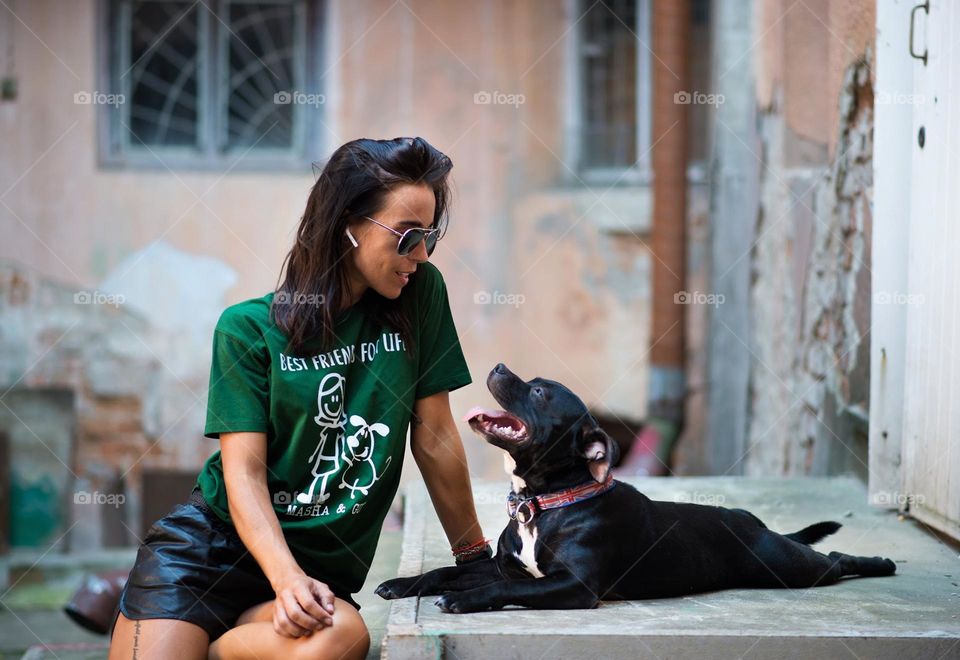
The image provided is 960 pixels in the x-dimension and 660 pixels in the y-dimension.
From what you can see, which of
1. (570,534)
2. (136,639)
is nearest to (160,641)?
(136,639)

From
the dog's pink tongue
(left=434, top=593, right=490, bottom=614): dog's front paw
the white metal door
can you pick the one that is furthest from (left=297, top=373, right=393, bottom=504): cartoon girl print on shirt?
the white metal door

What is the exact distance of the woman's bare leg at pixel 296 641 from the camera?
2.53 metres

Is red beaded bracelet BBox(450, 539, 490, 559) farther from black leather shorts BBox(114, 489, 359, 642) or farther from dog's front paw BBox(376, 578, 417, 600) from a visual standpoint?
black leather shorts BBox(114, 489, 359, 642)

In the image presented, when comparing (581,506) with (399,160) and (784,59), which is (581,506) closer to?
(399,160)

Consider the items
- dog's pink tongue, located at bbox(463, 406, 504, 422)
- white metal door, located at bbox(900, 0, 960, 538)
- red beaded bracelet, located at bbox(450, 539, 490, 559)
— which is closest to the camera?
dog's pink tongue, located at bbox(463, 406, 504, 422)

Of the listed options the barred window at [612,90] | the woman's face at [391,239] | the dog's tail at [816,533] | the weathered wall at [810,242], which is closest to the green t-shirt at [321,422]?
the woman's face at [391,239]

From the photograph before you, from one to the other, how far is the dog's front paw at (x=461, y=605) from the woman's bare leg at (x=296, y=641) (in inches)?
7.8

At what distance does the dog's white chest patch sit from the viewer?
9.19 ft

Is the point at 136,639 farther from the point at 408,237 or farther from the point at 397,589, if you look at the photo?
the point at 408,237

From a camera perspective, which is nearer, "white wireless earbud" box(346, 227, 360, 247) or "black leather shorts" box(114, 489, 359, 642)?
"black leather shorts" box(114, 489, 359, 642)

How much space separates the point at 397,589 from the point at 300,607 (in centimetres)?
42

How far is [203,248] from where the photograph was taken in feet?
27.7

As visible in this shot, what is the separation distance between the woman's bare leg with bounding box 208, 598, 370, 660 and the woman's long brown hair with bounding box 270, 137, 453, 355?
2.09 feet

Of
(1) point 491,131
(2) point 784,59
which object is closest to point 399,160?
(2) point 784,59
